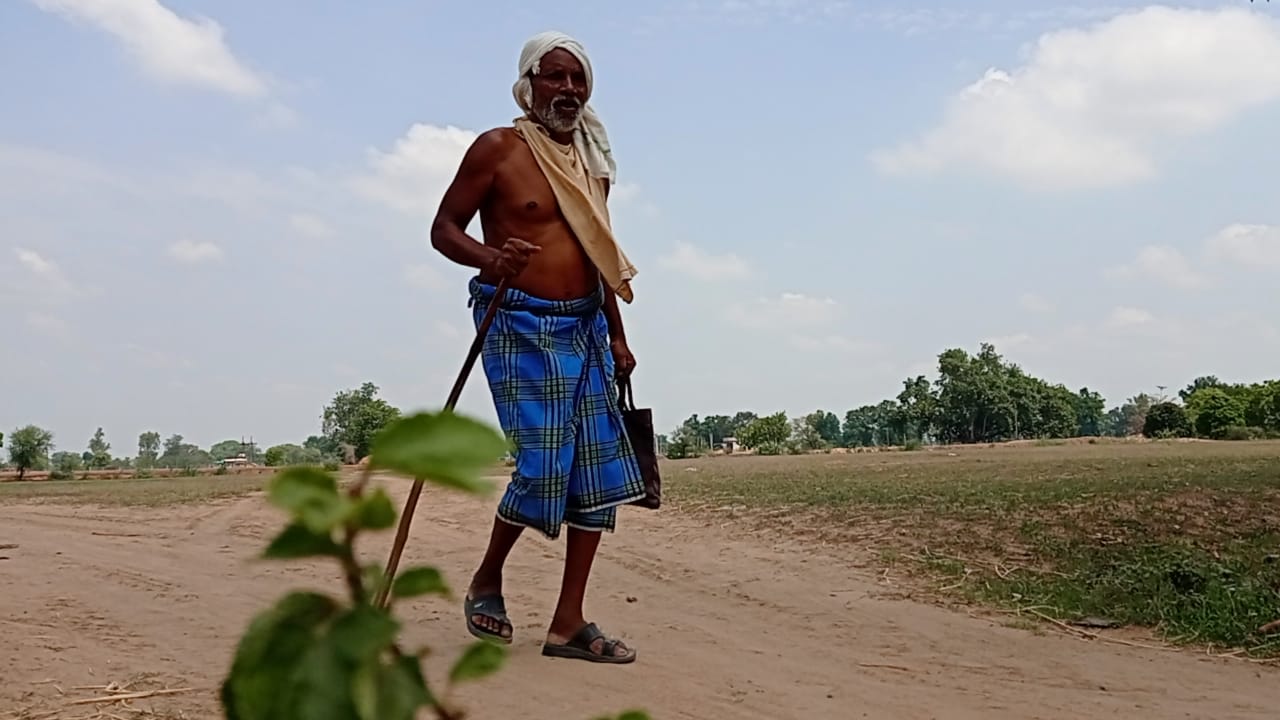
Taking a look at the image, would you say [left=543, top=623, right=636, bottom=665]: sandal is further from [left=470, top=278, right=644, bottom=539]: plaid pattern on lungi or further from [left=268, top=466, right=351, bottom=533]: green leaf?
[left=268, top=466, right=351, bottom=533]: green leaf

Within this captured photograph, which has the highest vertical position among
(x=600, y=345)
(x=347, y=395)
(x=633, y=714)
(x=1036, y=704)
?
(x=347, y=395)

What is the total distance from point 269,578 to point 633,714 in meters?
4.27

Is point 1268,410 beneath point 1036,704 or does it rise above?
above

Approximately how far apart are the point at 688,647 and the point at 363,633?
3.27 m

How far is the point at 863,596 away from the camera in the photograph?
14.6ft

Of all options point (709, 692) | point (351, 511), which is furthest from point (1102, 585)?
point (351, 511)

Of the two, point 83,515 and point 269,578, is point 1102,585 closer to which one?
point 269,578

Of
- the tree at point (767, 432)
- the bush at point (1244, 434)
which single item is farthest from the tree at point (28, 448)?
the bush at point (1244, 434)

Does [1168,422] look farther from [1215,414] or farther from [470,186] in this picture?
[470,186]

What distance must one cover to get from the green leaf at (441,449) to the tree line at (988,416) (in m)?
40.0

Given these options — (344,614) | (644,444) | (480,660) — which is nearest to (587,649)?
(644,444)

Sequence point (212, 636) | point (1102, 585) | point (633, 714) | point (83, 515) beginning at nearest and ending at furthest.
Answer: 1. point (633, 714)
2. point (212, 636)
3. point (1102, 585)
4. point (83, 515)

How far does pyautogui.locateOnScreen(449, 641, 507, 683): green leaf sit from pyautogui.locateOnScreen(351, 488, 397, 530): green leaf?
0.40ft

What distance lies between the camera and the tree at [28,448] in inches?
1332
